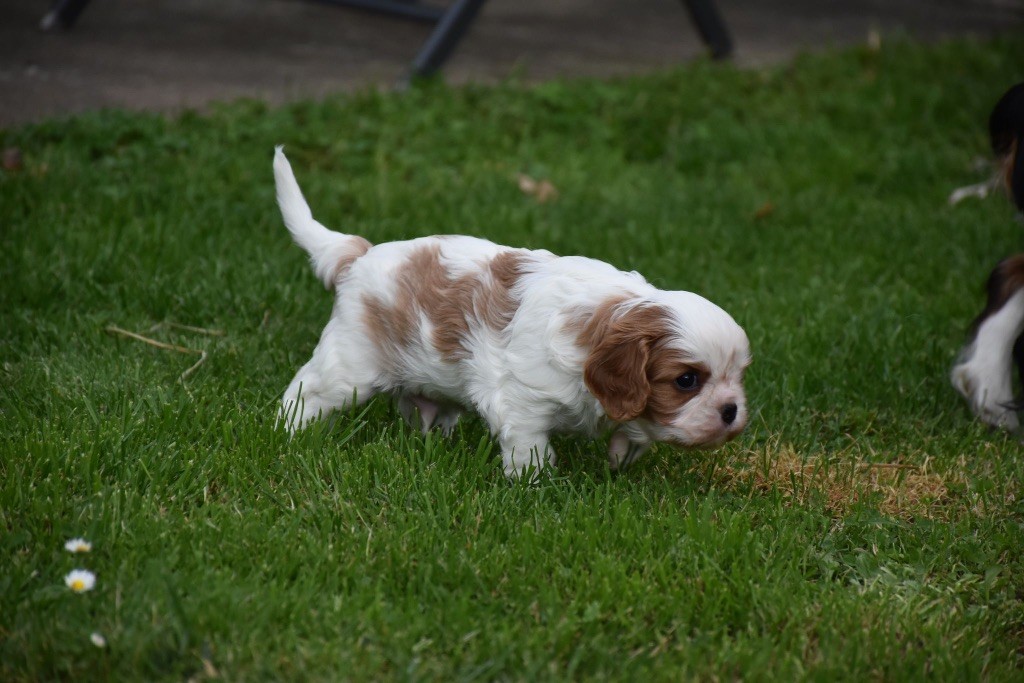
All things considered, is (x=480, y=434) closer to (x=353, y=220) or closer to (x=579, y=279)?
(x=579, y=279)

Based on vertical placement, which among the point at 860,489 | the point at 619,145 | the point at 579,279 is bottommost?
the point at 619,145

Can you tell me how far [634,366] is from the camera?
301 cm

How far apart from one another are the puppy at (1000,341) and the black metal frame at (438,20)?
388 centimetres

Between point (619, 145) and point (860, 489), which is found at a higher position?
point (860, 489)

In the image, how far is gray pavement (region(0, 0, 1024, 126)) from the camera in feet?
22.2

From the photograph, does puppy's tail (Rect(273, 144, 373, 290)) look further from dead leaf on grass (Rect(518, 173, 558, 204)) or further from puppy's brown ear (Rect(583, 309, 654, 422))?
dead leaf on grass (Rect(518, 173, 558, 204))

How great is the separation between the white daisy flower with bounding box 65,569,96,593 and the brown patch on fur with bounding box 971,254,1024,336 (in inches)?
122

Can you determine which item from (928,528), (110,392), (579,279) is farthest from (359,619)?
(928,528)

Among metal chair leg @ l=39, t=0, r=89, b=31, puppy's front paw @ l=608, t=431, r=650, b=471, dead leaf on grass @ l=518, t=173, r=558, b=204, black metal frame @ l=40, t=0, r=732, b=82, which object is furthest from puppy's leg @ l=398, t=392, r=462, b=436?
metal chair leg @ l=39, t=0, r=89, b=31

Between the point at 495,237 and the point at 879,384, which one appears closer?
the point at 879,384

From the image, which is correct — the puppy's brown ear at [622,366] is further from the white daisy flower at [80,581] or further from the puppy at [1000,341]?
the puppy at [1000,341]

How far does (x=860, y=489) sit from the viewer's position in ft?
11.4

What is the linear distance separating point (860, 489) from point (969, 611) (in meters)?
0.61

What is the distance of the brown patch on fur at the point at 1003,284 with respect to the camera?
4.08 meters
